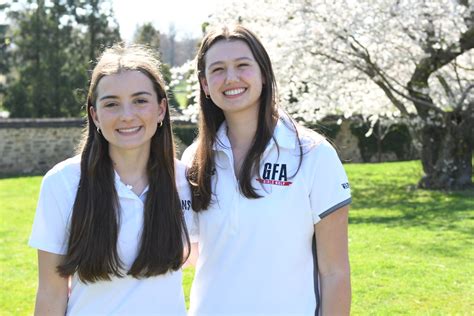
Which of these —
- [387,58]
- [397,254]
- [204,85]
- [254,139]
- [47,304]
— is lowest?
[397,254]

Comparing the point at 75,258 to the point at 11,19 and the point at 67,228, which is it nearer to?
the point at 67,228

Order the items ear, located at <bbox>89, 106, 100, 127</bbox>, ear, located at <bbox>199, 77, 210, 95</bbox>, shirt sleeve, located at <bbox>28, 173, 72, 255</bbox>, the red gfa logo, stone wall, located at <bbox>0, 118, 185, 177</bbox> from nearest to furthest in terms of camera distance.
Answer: shirt sleeve, located at <bbox>28, 173, 72, 255</bbox> < the red gfa logo < ear, located at <bbox>89, 106, 100, 127</bbox> < ear, located at <bbox>199, 77, 210, 95</bbox> < stone wall, located at <bbox>0, 118, 185, 177</bbox>

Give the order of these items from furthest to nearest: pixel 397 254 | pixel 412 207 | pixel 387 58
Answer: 1. pixel 387 58
2. pixel 412 207
3. pixel 397 254

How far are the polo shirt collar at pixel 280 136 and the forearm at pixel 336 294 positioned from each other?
0.48m

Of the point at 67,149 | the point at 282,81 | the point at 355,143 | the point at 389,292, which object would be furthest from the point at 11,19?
the point at 389,292

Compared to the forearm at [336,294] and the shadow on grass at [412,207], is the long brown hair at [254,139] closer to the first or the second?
the forearm at [336,294]

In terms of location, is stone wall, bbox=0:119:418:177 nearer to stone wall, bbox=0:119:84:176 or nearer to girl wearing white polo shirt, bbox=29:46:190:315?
stone wall, bbox=0:119:84:176

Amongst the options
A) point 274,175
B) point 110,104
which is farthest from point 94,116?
point 274,175

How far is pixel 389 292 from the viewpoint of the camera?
6.09 meters

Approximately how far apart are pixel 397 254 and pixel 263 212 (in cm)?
559

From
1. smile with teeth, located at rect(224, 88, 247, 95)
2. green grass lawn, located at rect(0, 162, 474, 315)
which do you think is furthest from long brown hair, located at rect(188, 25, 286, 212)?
green grass lawn, located at rect(0, 162, 474, 315)

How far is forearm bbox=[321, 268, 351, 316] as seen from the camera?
2.51m

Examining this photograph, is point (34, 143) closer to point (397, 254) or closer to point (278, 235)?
point (397, 254)

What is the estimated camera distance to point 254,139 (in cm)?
262
